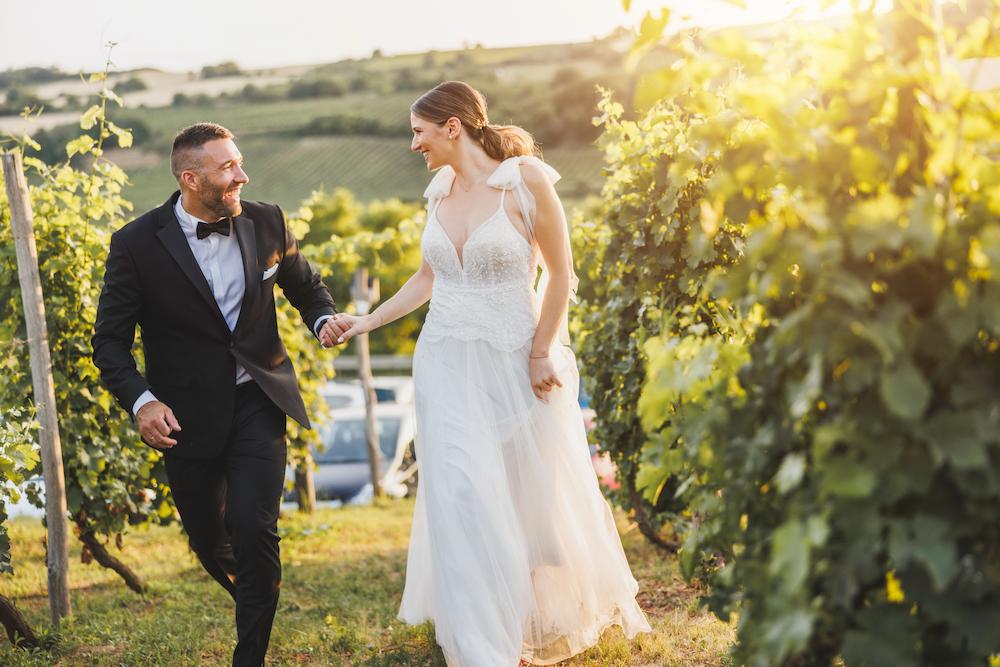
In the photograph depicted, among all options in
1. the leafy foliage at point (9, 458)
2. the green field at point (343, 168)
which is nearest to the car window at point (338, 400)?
the leafy foliage at point (9, 458)

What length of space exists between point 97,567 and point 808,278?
581 cm

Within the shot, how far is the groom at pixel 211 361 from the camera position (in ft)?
11.8

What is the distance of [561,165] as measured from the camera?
6175 cm

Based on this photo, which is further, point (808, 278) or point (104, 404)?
point (104, 404)

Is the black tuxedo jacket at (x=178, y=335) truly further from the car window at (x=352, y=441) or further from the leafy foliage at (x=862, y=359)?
the car window at (x=352, y=441)

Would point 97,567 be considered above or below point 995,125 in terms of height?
below

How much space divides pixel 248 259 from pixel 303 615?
1990mm

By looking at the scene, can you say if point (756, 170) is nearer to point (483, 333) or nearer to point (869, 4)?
point (869, 4)

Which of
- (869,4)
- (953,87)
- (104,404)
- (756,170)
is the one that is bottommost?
(104,404)

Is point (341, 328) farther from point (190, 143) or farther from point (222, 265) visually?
point (190, 143)

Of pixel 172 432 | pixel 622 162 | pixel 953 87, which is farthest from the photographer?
pixel 622 162

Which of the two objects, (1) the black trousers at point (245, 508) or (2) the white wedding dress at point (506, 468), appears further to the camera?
(2) the white wedding dress at point (506, 468)

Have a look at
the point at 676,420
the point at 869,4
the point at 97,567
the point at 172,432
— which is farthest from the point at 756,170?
the point at 97,567

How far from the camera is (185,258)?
3.77 meters
